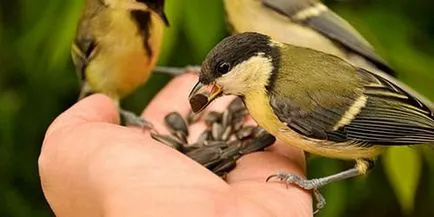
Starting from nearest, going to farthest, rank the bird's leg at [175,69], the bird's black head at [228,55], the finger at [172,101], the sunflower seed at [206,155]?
the bird's black head at [228,55], the sunflower seed at [206,155], the finger at [172,101], the bird's leg at [175,69]

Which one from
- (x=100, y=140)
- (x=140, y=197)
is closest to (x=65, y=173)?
(x=100, y=140)

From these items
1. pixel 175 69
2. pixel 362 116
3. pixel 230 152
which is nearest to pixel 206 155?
pixel 230 152

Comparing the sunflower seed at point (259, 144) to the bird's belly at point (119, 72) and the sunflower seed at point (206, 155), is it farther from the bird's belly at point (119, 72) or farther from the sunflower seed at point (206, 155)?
the bird's belly at point (119, 72)

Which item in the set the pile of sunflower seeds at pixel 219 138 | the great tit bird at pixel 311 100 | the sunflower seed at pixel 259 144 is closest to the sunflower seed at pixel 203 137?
the pile of sunflower seeds at pixel 219 138

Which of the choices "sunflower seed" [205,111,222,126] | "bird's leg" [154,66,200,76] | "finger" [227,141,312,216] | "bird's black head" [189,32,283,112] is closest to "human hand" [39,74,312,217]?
"finger" [227,141,312,216]

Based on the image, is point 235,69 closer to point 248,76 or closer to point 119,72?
point 248,76

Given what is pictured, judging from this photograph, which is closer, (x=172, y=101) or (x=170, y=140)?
(x=170, y=140)

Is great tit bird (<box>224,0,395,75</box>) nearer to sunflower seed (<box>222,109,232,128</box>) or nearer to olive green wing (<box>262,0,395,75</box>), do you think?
olive green wing (<box>262,0,395,75</box>)
